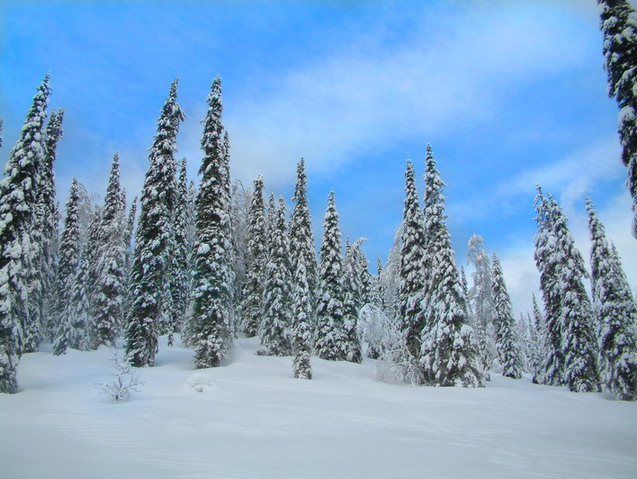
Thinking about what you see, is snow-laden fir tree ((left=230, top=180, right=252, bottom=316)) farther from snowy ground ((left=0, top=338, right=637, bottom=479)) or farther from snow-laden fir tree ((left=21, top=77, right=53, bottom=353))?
snowy ground ((left=0, top=338, right=637, bottom=479))

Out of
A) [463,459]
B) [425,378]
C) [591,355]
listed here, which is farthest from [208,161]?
[591,355]

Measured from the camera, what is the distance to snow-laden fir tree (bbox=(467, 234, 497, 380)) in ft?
119

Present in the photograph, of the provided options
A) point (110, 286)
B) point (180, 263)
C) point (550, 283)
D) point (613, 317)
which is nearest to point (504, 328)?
point (550, 283)

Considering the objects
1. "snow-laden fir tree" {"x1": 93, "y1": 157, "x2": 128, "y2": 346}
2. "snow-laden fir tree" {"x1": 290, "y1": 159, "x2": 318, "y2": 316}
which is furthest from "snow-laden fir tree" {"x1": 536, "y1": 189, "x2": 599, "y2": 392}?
"snow-laden fir tree" {"x1": 93, "y1": 157, "x2": 128, "y2": 346}

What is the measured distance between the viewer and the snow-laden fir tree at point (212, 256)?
2502 centimetres

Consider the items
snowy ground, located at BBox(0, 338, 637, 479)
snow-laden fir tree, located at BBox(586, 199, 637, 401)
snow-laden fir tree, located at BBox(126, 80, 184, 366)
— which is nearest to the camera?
snowy ground, located at BBox(0, 338, 637, 479)

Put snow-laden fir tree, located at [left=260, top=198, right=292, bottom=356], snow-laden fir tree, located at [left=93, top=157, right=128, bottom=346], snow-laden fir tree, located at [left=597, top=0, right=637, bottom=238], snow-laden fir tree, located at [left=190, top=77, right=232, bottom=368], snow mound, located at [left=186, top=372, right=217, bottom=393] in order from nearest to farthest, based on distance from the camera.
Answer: snow-laden fir tree, located at [left=597, top=0, right=637, bottom=238], snow mound, located at [left=186, top=372, right=217, bottom=393], snow-laden fir tree, located at [left=190, top=77, right=232, bottom=368], snow-laden fir tree, located at [left=93, top=157, right=128, bottom=346], snow-laden fir tree, located at [left=260, top=198, right=292, bottom=356]

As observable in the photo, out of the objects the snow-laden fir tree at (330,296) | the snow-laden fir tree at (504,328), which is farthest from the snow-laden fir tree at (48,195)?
the snow-laden fir tree at (504,328)

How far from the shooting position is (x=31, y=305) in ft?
104

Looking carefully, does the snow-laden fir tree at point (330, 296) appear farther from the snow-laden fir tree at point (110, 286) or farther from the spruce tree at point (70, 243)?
the spruce tree at point (70, 243)

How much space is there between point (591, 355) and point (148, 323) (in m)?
32.3

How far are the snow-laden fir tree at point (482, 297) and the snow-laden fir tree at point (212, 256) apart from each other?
23.3 metres

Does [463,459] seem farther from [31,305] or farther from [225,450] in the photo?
[31,305]

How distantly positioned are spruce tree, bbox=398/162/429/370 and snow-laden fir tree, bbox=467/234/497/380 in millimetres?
8960
